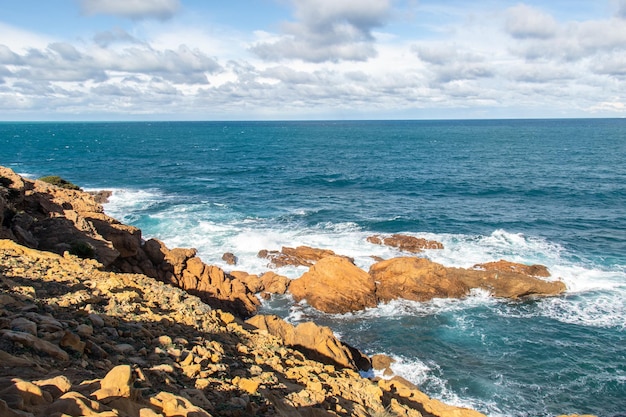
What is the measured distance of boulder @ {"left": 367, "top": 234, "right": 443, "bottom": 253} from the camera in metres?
44.9

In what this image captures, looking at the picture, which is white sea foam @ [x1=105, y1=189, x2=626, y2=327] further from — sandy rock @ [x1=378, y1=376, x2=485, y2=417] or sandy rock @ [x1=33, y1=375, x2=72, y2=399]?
sandy rock @ [x1=33, y1=375, x2=72, y2=399]

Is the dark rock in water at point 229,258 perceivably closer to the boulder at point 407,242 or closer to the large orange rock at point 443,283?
the large orange rock at point 443,283

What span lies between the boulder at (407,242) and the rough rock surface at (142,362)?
28.8m

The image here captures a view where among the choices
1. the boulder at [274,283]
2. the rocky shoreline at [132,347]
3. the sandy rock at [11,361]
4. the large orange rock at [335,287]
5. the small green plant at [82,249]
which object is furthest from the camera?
the boulder at [274,283]

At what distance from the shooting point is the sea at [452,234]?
25922 millimetres

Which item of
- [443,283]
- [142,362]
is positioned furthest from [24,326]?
[443,283]

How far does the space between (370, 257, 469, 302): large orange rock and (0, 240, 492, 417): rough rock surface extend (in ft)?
59.2

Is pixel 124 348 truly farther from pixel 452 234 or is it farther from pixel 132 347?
pixel 452 234

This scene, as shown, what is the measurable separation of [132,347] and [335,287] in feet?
75.3

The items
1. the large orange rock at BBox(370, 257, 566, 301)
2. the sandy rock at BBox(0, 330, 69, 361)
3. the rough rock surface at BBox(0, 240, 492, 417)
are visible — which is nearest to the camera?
the rough rock surface at BBox(0, 240, 492, 417)

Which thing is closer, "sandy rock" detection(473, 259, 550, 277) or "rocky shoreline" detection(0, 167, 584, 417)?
"rocky shoreline" detection(0, 167, 584, 417)

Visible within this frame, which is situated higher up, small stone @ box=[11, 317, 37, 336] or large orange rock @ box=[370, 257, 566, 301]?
small stone @ box=[11, 317, 37, 336]

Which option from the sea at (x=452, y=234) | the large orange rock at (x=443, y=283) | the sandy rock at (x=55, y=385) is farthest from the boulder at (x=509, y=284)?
the sandy rock at (x=55, y=385)

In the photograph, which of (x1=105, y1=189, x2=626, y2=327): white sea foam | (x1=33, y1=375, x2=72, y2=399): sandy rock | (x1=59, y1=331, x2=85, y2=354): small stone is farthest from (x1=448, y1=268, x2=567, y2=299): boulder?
(x1=33, y1=375, x2=72, y2=399): sandy rock
